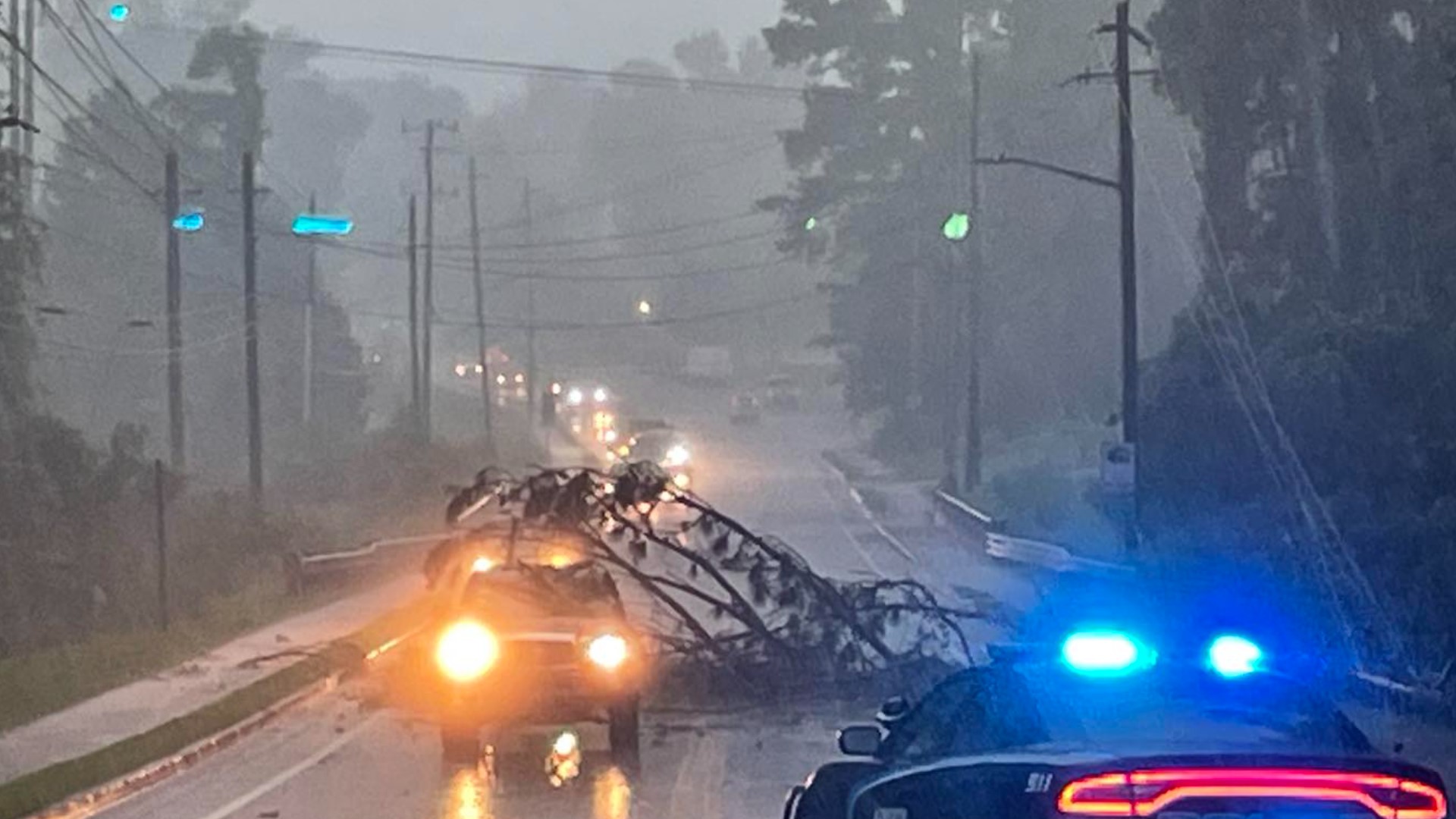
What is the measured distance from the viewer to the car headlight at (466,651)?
19562 millimetres

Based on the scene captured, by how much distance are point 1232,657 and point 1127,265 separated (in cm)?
3002

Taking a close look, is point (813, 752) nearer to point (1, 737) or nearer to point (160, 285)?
point (1, 737)

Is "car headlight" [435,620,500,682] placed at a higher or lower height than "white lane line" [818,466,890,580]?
higher

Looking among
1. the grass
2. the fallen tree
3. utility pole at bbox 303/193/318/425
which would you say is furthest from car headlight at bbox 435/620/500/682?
utility pole at bbox 303/193/318/425

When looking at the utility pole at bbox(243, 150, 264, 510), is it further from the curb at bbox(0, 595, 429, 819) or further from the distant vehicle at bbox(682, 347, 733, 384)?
the distant vehicle at bbox(682, 347, 733, 384)

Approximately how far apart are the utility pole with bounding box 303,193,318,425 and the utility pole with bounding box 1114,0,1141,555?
37.4 meters

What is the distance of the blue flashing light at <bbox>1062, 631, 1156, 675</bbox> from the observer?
841cm

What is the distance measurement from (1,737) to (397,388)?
100529mm

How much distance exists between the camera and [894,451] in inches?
3627

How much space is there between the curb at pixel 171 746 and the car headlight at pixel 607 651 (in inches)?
143

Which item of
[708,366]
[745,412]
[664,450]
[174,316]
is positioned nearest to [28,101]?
[174,316]

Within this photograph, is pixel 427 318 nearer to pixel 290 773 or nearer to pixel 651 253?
pixel 290 773

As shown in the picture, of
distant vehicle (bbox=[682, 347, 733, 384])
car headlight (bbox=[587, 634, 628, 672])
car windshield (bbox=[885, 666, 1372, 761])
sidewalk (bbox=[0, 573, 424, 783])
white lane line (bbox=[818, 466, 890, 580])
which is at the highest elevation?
distant vehicle (bbox=[682, 347, 733, 384])

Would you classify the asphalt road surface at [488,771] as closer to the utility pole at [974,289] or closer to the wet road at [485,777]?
the wet road at [485,777]
